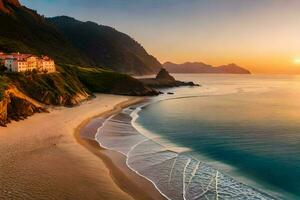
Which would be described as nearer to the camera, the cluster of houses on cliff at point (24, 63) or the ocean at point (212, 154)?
the ocean at point (212, 154)

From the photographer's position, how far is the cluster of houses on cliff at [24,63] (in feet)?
307

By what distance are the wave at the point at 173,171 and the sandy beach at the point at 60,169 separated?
1.49m

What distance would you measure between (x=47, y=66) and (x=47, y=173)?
84229 mm

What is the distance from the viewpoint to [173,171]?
35625mm

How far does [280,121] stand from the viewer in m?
75.6

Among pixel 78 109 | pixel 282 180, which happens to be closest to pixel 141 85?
pixel 78 109

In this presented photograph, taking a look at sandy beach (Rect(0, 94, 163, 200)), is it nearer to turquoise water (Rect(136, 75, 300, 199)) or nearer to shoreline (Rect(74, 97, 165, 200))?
shoreline (Rect(74, 97, 165, 200))

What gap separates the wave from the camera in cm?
2947

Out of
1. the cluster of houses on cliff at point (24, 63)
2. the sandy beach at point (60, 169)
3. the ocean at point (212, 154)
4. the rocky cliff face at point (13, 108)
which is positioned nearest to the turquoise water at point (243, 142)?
the ocean at point (212, 154)

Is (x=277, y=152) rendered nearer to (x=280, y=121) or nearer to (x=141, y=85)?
(x=280, y=121)

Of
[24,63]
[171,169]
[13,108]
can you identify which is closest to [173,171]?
[171,169]

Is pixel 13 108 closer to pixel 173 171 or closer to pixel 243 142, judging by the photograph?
pixel 173 171

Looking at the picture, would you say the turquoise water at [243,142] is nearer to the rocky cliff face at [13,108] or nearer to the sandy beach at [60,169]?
the sandy beach at [60,169]

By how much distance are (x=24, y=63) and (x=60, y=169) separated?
7182 centimetres
